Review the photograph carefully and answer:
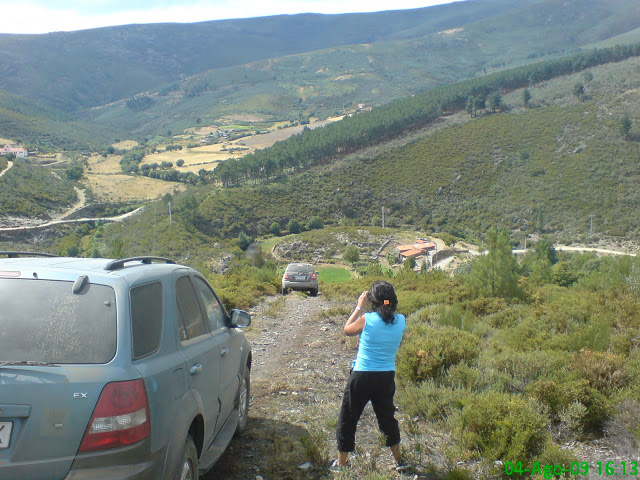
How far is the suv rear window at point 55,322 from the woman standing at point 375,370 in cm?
210

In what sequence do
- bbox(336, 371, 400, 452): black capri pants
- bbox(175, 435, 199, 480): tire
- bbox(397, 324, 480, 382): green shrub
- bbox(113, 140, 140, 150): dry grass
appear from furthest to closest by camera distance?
bbox(113, 140, 140, 150): dry grass → bbox(397, 324, 480, 382): green shrub → bbox(336, 371, 400, 452): black capri pants → bbox(175, 435, 199, 480): tire

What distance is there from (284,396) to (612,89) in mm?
102743

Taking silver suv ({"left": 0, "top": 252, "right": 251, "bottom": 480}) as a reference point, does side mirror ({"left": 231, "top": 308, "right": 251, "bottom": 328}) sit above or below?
below

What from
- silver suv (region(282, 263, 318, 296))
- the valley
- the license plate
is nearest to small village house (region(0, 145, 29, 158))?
the valley

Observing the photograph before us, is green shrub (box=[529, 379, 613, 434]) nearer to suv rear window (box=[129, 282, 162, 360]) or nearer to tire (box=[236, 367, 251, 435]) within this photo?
tire (box=[236, 367, 251, 435])

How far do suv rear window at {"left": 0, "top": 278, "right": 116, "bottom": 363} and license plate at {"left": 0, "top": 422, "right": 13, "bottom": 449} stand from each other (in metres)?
0.32

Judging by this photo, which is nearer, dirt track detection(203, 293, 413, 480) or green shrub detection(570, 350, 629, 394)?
dirt track detection(203, 293, 413, 480)

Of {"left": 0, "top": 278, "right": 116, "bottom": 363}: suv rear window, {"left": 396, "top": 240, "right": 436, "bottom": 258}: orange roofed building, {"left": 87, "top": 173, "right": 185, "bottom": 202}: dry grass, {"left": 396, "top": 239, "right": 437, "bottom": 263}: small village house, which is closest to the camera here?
{"left": 0, "top": 278, "right": 116, "bottom": 363}: suv rear window

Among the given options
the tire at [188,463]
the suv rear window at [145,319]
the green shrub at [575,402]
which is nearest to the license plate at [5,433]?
the suv rear window at [145,319]

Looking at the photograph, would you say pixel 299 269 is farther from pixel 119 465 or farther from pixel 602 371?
pixel 119 465

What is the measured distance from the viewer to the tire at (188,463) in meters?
3.12

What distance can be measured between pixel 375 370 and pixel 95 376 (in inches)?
91.4

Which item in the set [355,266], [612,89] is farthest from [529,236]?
Answer: [612,89]

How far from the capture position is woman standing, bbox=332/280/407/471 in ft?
14.3
